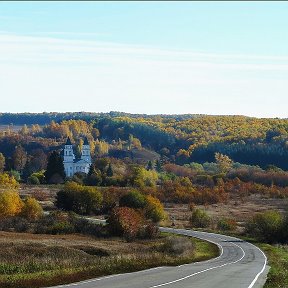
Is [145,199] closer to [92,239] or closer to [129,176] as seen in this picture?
[92,239]

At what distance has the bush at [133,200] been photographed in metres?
81.8

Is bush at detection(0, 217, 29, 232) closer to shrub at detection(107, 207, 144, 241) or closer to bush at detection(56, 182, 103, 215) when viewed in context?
shrub at detection(107, 207, 144, 241)

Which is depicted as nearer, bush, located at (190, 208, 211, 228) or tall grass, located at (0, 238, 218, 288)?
tall grass, located at (0, 238, 218, 288)

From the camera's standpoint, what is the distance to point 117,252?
46.9 meters

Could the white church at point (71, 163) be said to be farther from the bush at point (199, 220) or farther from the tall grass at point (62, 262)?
the tall grass at point (62, 262)

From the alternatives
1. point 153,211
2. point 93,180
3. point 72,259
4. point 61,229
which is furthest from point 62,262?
point 93,180

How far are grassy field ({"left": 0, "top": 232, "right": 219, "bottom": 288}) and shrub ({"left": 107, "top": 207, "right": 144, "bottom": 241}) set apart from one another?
2993 mm

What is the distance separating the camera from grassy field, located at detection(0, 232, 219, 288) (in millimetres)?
28141

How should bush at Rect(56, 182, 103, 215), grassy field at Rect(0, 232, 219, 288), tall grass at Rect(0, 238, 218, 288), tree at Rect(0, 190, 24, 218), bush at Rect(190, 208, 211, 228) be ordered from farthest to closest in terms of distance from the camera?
bush at Rect(56, 182, 103, 215) → bush at Rect(190, 208, 211, 228) → tree at Rect(0, 190, 24, 218) → grassy field at Rect(0, 232, 219, 288) → tall grass at Rect(0, 238, 218, 288)

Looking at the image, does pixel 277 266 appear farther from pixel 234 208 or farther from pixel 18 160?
pixel 18 160

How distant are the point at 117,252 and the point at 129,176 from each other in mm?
82642

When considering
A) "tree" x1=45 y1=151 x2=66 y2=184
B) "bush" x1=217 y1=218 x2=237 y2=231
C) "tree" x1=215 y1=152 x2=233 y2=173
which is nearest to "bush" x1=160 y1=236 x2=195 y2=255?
"bush" x1=217 y1=218 x2=237 y2=231

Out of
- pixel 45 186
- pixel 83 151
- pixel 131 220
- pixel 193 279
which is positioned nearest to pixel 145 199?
pixel 131 220

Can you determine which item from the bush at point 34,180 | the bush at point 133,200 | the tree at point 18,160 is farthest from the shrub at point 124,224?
the tree at point 18,160
